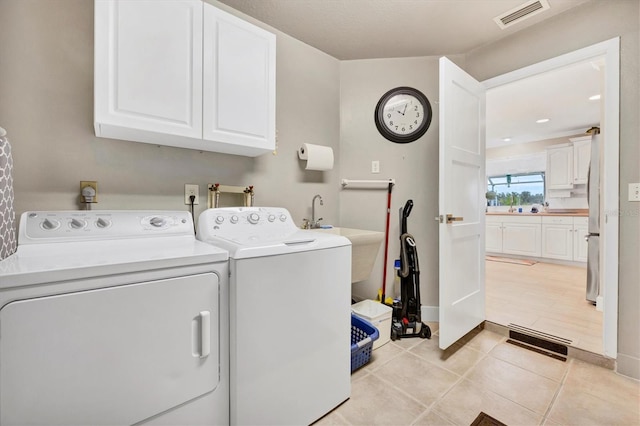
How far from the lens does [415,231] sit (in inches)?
102

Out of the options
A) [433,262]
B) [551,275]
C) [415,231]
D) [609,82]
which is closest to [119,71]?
[415,231]

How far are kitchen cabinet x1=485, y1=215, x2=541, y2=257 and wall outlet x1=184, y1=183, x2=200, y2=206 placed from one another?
6.08m

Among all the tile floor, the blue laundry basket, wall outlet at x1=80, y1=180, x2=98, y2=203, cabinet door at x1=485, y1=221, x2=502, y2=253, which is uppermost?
wall outlet at x1=80, y1=180, x2=98, y2=203

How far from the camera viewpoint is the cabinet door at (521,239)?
5.18m

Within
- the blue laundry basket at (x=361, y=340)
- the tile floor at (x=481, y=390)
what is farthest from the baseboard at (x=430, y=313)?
the blue laundry basket at (x=361, y=340)

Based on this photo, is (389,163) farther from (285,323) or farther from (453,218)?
(285,323)

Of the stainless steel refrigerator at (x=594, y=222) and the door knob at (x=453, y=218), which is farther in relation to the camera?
the stainless steel refrigerator at (x=594, y=222)

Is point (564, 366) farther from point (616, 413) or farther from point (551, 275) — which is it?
point (551, 275)

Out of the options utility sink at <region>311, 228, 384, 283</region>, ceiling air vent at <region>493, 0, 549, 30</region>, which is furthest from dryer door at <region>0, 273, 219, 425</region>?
ceiling air vent at <region>493, 0, 549, 30</region>

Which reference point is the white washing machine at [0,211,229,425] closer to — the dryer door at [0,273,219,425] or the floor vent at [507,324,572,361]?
the dryer door at [0,273,219,425]

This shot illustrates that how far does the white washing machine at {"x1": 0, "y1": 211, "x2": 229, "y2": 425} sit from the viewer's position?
0.77 m

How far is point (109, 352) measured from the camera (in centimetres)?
87

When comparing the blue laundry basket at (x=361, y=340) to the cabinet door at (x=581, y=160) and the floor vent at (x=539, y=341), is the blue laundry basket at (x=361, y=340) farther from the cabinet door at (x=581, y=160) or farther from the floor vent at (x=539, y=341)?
the cabinet door at (x=581, y=160)

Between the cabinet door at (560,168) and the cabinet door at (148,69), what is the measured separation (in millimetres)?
6524
